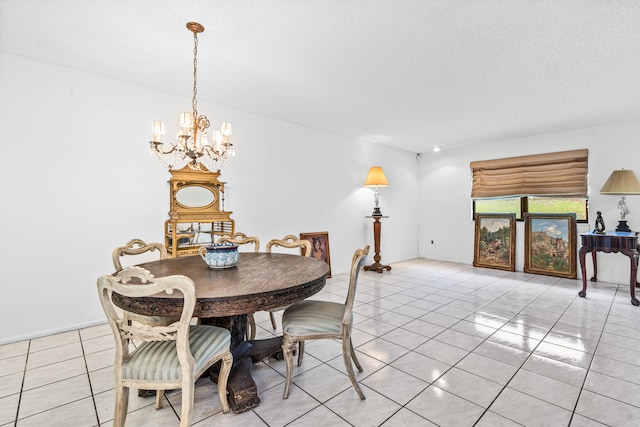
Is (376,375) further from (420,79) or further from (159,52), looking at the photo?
(159,52)

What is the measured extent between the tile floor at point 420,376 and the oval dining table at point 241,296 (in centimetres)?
15

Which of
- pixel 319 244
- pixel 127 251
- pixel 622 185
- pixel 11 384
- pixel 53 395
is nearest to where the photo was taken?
pixel 53 395

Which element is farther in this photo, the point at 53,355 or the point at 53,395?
the point at 53,355

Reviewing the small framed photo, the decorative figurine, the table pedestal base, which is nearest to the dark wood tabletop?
the table pedestal base

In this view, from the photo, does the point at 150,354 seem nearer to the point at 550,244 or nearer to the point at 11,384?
the point at 11,384

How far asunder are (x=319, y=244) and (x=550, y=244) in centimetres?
397

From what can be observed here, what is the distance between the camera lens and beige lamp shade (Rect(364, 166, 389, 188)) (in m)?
5.43

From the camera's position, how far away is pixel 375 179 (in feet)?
17.9

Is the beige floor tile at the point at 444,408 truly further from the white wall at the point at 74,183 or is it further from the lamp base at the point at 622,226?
the lamp base at the point at 622,226

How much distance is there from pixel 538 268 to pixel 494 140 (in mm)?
2467

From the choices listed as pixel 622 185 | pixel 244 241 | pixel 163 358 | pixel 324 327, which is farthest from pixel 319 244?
pixel 622 185

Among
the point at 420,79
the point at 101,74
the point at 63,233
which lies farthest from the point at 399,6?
the point at 63,233

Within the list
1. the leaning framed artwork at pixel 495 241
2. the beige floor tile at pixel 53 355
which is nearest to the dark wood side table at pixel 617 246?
the leaning framed artwork at pixel 495 241

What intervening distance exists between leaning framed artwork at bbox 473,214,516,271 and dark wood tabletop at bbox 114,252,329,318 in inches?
189
